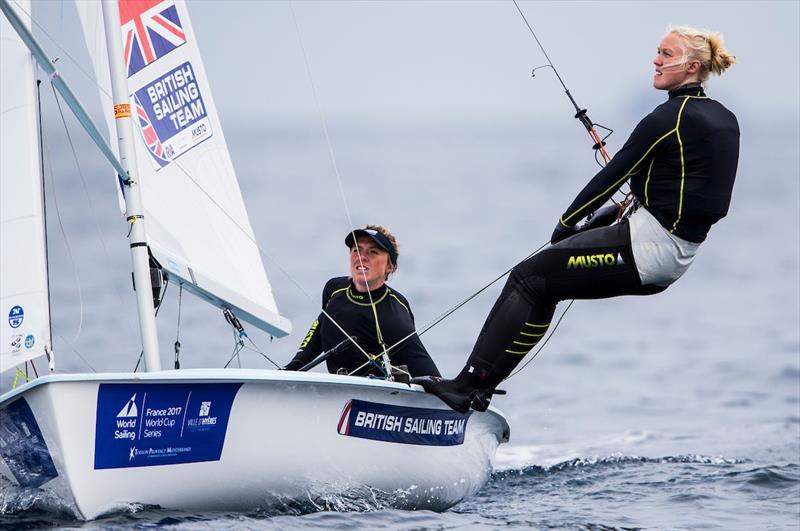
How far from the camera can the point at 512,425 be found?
9898 millimetres

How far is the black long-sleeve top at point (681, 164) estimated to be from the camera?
4.85 meters

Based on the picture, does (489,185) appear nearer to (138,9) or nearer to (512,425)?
(512,425)

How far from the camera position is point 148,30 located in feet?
21.1

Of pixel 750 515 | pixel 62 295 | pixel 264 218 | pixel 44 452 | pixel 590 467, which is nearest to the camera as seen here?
pixel 44 452

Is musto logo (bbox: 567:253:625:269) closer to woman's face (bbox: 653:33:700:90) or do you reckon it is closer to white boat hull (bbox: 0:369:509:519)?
woman's face (bbox: 653:33:700:90)

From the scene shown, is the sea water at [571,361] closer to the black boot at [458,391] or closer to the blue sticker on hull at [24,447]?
the blue sticker on hull at [24,447]

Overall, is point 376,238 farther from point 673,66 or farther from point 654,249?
point 673,66

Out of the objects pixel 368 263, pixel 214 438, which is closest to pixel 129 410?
pixel 214 438

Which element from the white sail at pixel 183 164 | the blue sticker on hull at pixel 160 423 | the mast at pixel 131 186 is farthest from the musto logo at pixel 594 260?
the white sail at pixel 183 164

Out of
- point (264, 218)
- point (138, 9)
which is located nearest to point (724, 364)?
point (138, 9)

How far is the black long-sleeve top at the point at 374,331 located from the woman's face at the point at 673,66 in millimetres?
1623

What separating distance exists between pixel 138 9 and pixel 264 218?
97.0 ft

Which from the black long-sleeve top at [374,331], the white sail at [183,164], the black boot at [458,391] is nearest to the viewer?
the black boot at [458,391]

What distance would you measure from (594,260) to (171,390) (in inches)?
67.0
